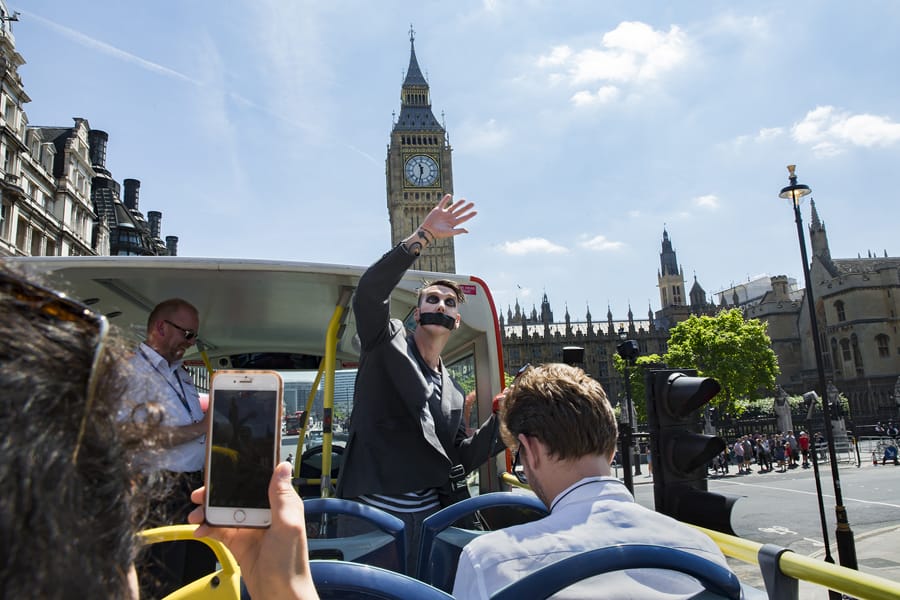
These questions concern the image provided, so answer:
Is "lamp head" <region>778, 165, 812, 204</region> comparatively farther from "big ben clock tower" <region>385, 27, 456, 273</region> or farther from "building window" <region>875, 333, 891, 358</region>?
"big ben clock tower" <region>385, 27, 456, 273</region>

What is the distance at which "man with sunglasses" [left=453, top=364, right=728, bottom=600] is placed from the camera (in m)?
1.47

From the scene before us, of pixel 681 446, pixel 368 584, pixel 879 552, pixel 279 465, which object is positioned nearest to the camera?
pixel 279 465

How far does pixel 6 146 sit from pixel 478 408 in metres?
35.1

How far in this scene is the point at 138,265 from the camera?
4500 millimetres

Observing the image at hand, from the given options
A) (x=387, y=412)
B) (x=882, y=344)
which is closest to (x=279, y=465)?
(x=387, y=412)

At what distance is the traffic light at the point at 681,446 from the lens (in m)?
4.10

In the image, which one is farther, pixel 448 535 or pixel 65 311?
pixel 448 535

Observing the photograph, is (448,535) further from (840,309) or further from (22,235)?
(840,309)

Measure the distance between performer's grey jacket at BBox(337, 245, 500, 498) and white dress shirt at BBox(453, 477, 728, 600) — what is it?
1.63m

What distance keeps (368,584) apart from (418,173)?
9294 centimetres

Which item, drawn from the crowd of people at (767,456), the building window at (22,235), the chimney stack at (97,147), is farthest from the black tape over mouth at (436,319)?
the chimney stack at (97,147)

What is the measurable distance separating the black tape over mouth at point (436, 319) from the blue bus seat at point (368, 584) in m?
2.19

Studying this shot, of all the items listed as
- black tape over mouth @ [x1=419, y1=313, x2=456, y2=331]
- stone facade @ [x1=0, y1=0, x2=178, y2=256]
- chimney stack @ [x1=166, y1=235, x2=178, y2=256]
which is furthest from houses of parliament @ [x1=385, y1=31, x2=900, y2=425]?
black tape over mouth @ [x1=419, y1=313, x2=456, y2=331]

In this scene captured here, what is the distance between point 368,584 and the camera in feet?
4.36
